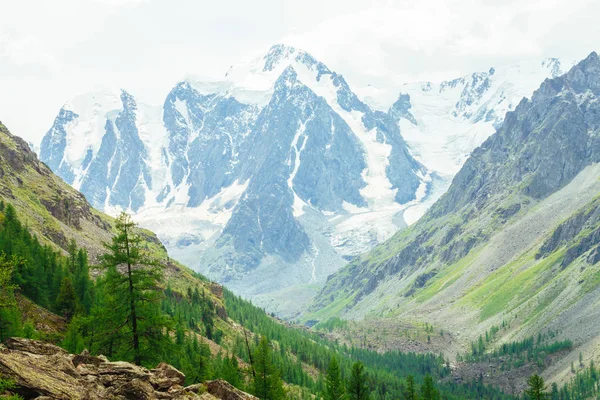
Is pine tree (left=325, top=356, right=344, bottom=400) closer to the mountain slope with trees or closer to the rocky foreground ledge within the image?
the mountain slope with trees

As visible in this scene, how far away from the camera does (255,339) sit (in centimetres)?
18762

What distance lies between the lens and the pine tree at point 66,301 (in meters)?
80.1

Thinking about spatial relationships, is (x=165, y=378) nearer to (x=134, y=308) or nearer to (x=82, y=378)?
(x=82, y=378)

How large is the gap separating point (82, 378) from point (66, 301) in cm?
4258

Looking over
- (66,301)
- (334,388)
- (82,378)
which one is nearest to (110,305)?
(82,378)

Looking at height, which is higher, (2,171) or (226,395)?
(2,171)

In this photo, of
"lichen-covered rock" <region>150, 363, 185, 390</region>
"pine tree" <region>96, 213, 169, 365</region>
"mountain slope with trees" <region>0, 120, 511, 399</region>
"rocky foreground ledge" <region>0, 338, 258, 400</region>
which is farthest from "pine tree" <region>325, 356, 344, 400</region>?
"lichen-covered rock" <region>150, 363, 185, 390</region>

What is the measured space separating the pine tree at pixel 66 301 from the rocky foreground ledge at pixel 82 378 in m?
36.1

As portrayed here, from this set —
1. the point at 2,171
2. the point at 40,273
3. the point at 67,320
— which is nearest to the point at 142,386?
the point at 67,320

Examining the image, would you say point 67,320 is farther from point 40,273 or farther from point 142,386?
point 142,386

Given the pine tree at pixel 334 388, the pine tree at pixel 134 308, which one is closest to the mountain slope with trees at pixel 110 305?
the pine tree at pixel 134 308

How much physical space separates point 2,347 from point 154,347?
15.1 meters

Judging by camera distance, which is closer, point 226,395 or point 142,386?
point 142,386

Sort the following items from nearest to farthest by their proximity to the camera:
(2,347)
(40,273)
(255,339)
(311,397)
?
(2,347) → (40,273) → (311,397) → (255,339)
